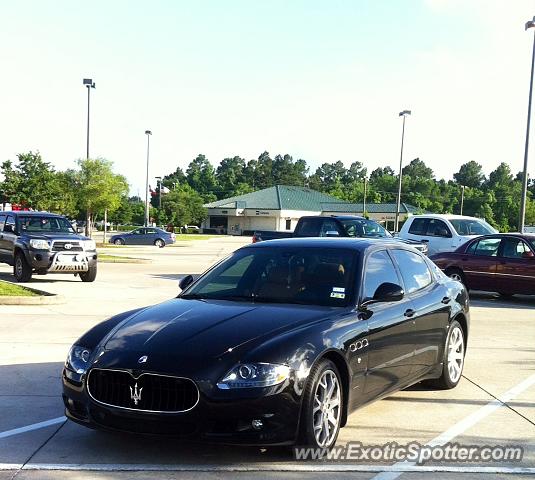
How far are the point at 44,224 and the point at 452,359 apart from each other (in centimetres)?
1315

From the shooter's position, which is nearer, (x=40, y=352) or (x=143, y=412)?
(x=143, y=412)

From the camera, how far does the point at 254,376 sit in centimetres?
465

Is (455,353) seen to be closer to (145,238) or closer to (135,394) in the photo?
(135,394)

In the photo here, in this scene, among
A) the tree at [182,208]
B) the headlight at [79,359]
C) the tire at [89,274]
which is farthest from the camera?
the tree at [182,208]

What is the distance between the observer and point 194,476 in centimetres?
459

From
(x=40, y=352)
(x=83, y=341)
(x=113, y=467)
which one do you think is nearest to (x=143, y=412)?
(x=113, y=467)

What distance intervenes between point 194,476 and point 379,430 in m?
1.77

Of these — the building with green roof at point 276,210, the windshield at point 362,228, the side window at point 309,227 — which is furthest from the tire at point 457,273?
the building with green roof at point 276,210

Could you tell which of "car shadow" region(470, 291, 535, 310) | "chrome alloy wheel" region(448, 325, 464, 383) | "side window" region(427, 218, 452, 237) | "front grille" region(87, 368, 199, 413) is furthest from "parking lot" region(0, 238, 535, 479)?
"side window" region(427, 218, 452, 237)

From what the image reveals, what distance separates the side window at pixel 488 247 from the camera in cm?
1574

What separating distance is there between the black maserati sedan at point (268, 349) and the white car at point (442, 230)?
14.8 metres

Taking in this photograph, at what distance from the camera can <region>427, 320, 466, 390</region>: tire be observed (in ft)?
23.3

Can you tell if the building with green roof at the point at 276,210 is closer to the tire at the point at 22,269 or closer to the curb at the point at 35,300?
the tire at the point at 22,269

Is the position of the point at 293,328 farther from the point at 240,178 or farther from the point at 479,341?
the point at 240,178
